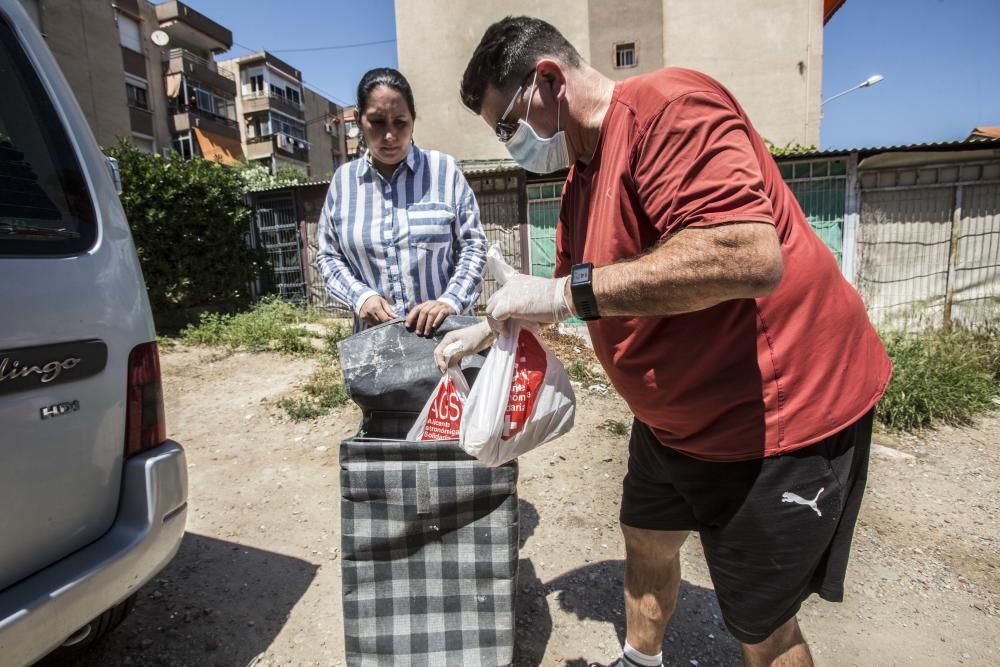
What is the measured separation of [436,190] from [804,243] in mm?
1488

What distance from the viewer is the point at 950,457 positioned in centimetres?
364

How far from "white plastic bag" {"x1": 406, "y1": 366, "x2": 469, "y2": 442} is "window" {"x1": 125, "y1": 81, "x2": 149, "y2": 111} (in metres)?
26.0

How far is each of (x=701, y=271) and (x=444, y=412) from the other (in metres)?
0.98

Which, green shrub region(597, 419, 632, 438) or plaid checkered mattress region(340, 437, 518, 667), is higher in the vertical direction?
plaid checkered mattress region(340, 437, 518, 667)

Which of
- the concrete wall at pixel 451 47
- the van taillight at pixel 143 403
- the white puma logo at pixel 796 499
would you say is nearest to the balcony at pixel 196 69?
the concrete wall at pixel 451 47

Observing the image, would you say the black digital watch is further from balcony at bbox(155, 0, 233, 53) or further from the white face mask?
balcony at bbox(155, 0, 233, 53)

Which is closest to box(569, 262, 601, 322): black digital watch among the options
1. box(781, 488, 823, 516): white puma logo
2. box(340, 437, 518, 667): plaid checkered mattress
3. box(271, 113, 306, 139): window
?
box(781, 488, 823, 516): white puma logo

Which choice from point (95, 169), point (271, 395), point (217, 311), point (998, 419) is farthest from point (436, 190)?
point (217, 311)

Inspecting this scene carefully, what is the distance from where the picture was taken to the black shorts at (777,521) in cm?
121

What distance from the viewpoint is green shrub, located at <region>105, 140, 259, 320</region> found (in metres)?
7.79

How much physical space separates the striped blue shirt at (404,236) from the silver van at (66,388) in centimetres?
82

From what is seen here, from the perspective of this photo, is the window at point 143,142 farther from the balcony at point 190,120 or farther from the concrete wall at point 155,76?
the balcony at point 190,120

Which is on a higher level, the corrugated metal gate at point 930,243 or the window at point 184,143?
the window at point 184,143

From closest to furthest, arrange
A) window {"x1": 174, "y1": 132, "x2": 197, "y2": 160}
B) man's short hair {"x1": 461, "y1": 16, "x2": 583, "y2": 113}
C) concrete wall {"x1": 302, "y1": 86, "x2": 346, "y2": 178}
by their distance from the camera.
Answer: man's short hair {"x1": 461, "y1": 16, "x2": 583, "y2": 113} → window {"x1": 174, "y1": 132, "x2": 197, "y2": 160} → concrete wall {"x1": 302, "y1": 86, "x2": 346, "y2": 178}
